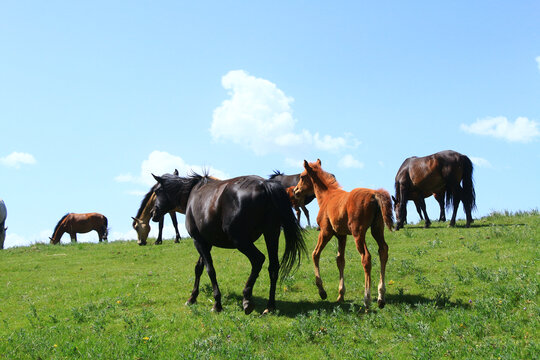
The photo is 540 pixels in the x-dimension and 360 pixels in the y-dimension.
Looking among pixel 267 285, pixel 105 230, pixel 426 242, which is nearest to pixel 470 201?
pixel 426 242

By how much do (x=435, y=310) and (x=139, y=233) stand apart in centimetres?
1601

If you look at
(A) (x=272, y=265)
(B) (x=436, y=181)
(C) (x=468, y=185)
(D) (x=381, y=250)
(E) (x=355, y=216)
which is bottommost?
(A) (x=272, y=265)

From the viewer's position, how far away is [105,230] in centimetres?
3822

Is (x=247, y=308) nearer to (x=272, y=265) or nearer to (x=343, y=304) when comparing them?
(x=272, y=265)

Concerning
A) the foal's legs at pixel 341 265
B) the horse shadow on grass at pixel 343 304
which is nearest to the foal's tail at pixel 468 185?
the horse shadow on grass at pixel 343 304

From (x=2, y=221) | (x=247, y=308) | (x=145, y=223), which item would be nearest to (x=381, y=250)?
(x=247, y=308)

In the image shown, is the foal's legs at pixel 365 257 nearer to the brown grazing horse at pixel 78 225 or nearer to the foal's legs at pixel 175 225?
the foal's legs at pixel 175 225

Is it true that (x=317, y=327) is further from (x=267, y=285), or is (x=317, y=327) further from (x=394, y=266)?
(x=394, y=266)

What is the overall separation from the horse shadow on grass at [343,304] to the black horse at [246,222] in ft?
1.54

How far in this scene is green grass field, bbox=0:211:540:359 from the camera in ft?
22.9

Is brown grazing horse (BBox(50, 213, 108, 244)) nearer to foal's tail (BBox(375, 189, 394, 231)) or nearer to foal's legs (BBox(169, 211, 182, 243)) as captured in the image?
foal's legs (BBox(169, 211, 182, 243))

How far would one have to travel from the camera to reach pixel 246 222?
879cm

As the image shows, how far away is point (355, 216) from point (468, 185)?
39.0ft

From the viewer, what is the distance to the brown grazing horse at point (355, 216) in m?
8.19
